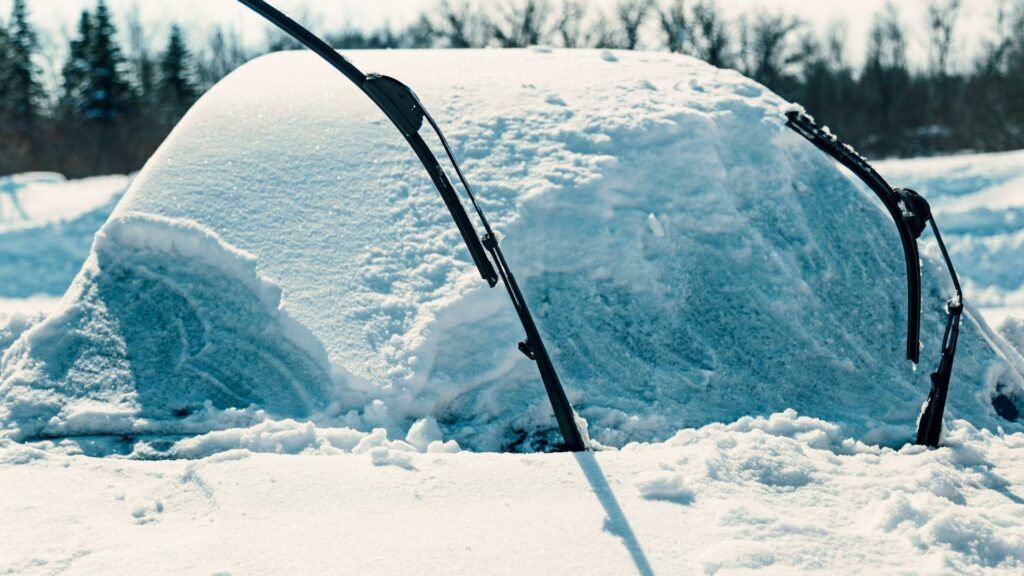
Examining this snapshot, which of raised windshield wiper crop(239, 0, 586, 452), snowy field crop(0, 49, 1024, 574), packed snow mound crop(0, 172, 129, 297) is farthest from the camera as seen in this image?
packed snow mound crop(0, 172, 129, 297)

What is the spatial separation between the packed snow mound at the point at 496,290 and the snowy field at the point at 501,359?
1 cm

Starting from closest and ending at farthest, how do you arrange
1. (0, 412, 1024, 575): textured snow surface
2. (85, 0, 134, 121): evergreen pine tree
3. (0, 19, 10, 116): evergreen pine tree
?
(0, 412, 1024, 575): textured snow surface
(85, 0, 134, 121): evergreen pine tree
(0, 19, 10, 116): evergreen pine tree

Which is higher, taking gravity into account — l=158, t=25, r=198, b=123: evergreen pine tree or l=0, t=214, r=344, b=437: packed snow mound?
l=0, t=214, r=344, b=437: packed snow mound

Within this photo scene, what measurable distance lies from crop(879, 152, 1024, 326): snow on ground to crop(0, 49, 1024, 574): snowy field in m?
3.76

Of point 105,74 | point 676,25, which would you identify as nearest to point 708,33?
point 676,25

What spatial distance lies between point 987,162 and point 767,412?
921cm

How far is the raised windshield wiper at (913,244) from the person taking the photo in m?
3.78

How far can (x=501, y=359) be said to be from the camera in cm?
419

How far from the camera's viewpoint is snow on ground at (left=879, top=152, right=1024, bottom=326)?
918 cm

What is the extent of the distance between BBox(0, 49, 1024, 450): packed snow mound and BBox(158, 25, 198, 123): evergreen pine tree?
30811 mm

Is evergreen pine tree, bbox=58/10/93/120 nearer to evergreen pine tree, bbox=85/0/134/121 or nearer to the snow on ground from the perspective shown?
evergreen pine tree, bbox=85/0/134/121

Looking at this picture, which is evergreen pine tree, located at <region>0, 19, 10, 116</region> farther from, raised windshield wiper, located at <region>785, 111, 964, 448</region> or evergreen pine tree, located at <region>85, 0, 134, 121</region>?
raised windshield wiper, located at <region>785, 111, 964, 448</region>

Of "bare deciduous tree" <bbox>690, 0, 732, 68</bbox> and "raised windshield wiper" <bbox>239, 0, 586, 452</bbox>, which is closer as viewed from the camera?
"raised windshield wiper" <bbox>239, 0, 586, 452</bbox>

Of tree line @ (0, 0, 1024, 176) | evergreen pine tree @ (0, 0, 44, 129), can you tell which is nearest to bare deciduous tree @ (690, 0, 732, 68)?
tree line @ (0, 0, 1024, 176)
